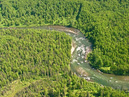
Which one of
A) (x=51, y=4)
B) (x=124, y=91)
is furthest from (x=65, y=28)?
(x=124, y=91)

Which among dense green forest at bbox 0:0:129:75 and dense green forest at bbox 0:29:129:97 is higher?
dense green forest at bbox 0:0:129:75

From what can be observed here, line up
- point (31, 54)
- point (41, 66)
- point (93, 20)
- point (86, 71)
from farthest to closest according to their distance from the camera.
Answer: point (93, 20), point (31, 54), point (41, 66), point (86, 71)

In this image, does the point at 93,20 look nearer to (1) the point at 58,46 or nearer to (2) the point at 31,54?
(1) the point at 58,46

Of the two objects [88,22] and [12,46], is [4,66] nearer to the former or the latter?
[12,46]

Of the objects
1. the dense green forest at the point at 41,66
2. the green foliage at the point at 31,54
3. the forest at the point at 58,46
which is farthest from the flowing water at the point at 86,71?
the green foliage at the point at 31,54

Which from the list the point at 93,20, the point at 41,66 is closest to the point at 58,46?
the point at 41,66

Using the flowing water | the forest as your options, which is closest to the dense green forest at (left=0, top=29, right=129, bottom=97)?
the forest

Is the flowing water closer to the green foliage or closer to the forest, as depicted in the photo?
the forest
